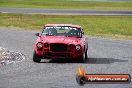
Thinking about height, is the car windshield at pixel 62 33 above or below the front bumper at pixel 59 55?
above

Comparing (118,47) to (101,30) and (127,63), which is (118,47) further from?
(101,30)

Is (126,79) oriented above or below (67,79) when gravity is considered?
above

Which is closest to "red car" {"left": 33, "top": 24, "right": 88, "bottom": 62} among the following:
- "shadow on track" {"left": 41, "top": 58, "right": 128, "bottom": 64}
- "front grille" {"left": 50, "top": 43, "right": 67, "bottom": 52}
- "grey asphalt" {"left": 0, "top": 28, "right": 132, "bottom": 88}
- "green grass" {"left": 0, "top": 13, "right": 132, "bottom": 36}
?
"front grille" {"left": 50, "top": 43, "right": 67, "bottom": 52}

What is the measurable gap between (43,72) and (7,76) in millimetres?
1529

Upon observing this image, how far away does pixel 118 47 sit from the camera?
88.3 ft

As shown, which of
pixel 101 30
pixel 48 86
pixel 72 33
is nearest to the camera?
pixel 48 86

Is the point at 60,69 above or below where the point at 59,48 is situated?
below

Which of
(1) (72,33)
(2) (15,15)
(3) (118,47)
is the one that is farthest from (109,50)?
(2) (15,15)

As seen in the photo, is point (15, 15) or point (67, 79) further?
point (15, 15)

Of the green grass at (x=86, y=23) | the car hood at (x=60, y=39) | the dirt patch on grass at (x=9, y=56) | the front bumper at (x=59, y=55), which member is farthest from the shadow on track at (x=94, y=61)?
the green grass at (x=86, y=23)

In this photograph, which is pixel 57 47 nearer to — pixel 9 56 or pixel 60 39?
pixel 60 39

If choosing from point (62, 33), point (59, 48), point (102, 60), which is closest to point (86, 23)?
point (62, 33)

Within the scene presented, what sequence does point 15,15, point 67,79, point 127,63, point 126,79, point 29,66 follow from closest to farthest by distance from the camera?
point 126,79, point 67,79, point 29,66, point 127,63, point 15,15

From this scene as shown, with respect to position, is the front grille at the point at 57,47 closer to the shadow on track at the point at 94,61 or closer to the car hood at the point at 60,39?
the car hood at the point at 60,39
